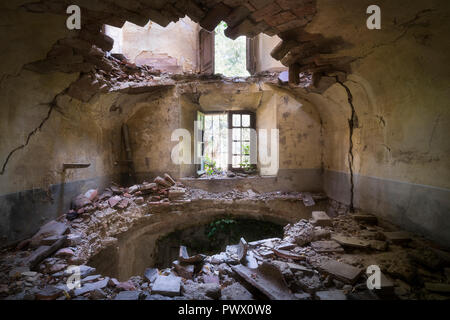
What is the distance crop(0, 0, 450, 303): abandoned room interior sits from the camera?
218 cm

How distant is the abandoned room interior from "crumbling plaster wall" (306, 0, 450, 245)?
19 mm

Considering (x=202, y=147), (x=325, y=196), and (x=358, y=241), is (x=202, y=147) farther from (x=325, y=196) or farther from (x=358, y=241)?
(x=358, y=241)

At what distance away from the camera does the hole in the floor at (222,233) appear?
5.68 metres

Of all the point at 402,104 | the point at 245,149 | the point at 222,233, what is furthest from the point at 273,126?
the point at 222,233

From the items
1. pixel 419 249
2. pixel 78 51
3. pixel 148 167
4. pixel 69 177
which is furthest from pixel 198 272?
pixel 148 167

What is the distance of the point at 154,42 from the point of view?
7148 millimetres

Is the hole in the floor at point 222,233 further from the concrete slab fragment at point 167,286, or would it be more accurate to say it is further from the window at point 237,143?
the concrete slab fragment at point 167,286

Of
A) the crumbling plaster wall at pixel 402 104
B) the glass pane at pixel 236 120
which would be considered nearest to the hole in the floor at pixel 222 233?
the crumbling plaster wall at pixel 402 104

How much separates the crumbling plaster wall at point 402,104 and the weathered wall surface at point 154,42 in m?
5.30

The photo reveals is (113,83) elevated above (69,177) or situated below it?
above

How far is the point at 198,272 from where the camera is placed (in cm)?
288

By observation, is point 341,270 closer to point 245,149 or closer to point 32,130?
point 32,130

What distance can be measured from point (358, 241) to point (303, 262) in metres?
0.96

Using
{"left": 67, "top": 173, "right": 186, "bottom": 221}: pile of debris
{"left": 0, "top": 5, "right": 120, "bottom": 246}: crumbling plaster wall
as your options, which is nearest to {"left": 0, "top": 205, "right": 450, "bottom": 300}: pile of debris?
{"left": 0, "top": 5, "right": 120, "bottom": 246}: crumbling plaster wall
